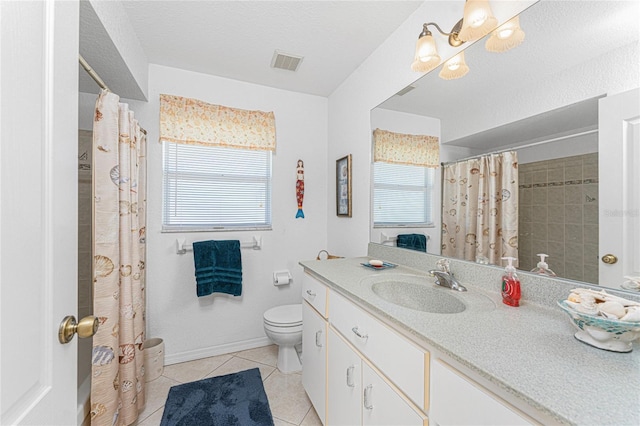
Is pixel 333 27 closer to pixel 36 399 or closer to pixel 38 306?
pixel 38 306

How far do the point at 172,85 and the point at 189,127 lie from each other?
362 millimetres

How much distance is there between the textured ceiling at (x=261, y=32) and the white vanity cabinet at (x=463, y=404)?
5.99 feet

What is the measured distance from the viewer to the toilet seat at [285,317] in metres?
1.96

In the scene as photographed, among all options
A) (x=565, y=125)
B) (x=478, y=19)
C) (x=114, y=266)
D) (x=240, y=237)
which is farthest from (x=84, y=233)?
(x=565, y=125)

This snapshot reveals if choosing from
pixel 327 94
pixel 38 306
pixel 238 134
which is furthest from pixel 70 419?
pixel 327 94

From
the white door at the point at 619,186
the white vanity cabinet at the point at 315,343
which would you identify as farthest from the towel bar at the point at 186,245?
the white door at the point at 619,186

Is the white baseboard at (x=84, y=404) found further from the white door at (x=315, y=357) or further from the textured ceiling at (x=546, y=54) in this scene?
the textured ceiling at (x=546, y=54)

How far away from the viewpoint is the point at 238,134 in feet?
7.66

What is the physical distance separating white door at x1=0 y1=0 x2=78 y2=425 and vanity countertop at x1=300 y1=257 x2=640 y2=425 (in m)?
0.89

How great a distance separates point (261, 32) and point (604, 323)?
212 centimetres

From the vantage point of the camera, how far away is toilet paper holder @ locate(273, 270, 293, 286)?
8.01 feet

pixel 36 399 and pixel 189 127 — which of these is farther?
pixel 189 127

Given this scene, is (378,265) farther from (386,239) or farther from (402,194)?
(402,194)

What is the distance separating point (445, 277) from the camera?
1252mm
